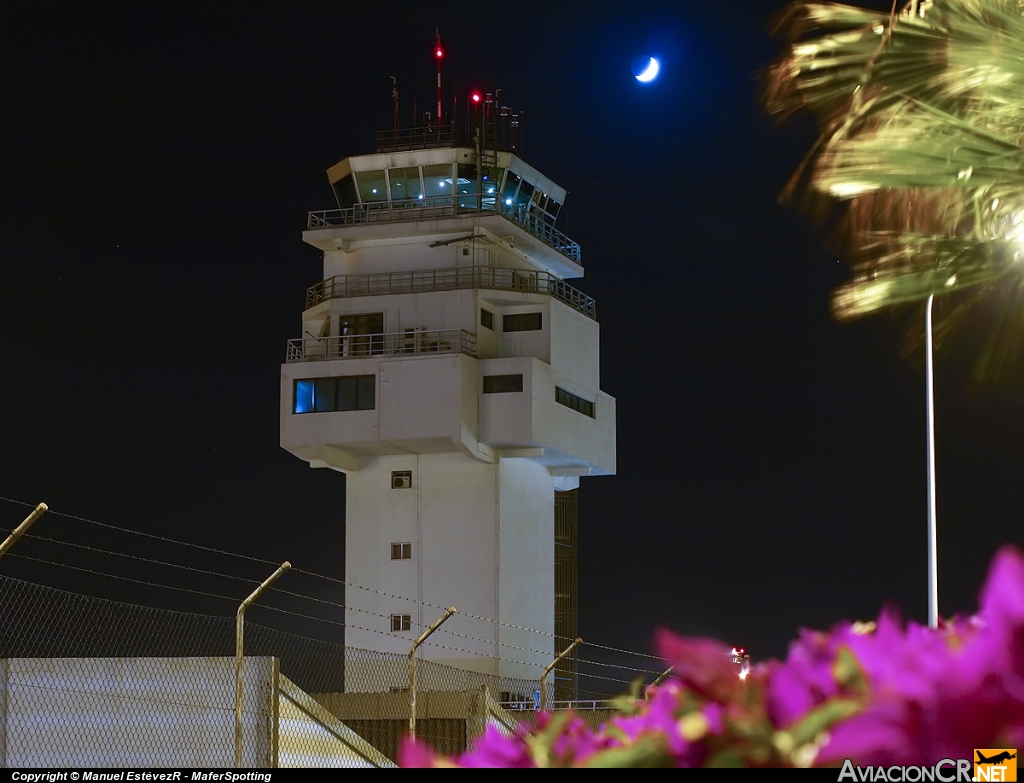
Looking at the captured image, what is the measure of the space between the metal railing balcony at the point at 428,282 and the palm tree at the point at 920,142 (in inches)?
1624

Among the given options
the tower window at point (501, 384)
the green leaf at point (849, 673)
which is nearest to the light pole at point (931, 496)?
the green leaf at point (849, 673)

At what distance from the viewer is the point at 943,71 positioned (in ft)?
21.1

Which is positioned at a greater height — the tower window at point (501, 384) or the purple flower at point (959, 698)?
the tower window at point (501, 384)

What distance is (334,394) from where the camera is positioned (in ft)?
156

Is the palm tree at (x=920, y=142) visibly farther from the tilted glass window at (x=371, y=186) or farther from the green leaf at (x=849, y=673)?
the tilted glass window at (x=371, y=186)

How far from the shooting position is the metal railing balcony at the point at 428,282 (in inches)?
1907

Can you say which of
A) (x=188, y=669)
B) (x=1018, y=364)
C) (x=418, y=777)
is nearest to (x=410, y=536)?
(x=188, y=669)

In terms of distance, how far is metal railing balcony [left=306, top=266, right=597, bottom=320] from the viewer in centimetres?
4844

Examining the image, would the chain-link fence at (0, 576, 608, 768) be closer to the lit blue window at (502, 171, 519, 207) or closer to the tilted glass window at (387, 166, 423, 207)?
the tilted glass window at (387, 166, 423, 207)

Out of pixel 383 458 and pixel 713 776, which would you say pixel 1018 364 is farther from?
pixel 383 458

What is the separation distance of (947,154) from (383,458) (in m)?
42.7

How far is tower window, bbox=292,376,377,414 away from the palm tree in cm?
4022

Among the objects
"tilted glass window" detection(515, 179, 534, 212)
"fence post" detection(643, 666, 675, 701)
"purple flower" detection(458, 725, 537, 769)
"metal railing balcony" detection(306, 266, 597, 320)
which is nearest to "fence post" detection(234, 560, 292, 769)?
"fence post" detection(643, 666, 675, 701)

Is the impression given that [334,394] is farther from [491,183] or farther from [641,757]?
[641,757]
